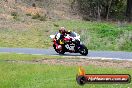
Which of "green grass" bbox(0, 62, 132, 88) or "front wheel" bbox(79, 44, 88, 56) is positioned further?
"front wheel" bbox(79, 44, 88, 56)

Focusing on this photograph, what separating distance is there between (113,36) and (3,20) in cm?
1063

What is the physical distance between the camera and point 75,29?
3638 centimetres

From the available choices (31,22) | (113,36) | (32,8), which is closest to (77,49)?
(113,36)

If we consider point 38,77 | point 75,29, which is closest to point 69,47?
point 38,77

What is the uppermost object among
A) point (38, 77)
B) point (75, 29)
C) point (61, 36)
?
point (38, 77)

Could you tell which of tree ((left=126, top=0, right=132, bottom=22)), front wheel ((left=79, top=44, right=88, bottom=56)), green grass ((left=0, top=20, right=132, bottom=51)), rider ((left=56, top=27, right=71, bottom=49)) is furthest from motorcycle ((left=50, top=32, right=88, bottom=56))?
tree ((left=126, top=0, right=132, bottom=22))

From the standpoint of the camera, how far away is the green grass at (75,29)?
30.0 metres

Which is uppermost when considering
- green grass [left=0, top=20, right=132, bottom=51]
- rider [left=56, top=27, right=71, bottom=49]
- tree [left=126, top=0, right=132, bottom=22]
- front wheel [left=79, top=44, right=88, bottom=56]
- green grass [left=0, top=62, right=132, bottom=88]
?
green grass [left=0, top=62, right=132, bottom=88]

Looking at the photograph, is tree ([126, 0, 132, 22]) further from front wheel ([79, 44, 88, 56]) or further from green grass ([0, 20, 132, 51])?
front wheel ([79, 44, 88, 56])

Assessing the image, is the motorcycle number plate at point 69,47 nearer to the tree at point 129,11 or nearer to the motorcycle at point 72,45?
the motorcycle at point 72,45

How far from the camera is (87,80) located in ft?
22.5

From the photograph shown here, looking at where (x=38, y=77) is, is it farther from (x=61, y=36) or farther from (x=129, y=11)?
(x=129, y=11)

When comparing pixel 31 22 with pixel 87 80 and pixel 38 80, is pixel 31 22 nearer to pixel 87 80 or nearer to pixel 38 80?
pixel 38 80

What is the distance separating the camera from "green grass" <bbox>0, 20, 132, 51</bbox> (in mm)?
30031
